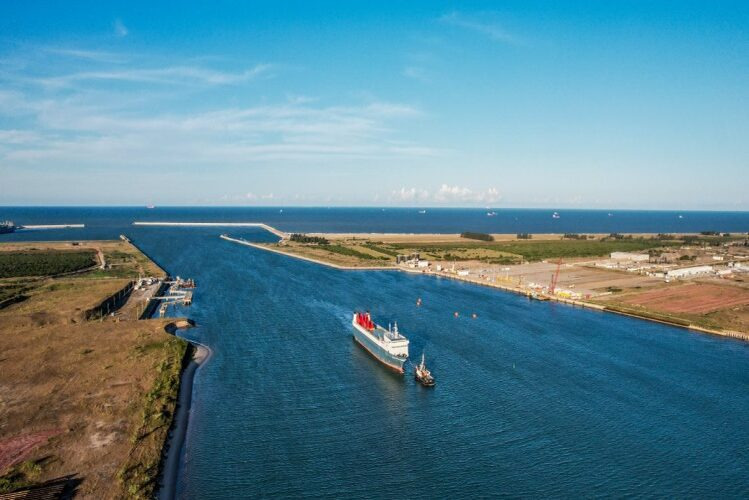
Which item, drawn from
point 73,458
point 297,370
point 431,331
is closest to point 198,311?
point 297,370

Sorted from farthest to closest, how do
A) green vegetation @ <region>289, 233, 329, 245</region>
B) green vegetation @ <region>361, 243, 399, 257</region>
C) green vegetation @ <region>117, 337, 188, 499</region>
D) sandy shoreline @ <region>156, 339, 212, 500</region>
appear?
green vegetation @ <region>289, 233, 329, 245</region>, green vegetation @ <region>361, 243, 399, 257</region>, sandy shoreline @ <region>156, 339, 212, 500</region>, green vegetation @ <region>117, 337, 188, 499</region>

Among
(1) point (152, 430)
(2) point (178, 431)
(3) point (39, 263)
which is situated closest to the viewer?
(1) point (152, 430)

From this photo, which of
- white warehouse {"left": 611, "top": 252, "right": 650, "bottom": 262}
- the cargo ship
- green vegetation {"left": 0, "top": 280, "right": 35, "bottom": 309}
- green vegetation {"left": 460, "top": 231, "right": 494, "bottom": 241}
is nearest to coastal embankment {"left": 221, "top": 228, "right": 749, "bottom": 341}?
the cargo ship

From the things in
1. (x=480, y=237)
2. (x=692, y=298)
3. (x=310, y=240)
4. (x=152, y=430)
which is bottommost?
(x=152, y=430)

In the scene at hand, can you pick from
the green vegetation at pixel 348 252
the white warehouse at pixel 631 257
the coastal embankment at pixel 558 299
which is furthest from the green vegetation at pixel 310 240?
the white warehouse at pixel 631 257

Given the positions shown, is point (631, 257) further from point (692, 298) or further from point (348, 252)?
point (348, 252)

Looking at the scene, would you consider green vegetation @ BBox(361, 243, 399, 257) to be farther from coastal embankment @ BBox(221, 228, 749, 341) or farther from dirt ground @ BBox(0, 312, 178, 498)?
dirt ground @ BBox(0, 312, 178, 498)

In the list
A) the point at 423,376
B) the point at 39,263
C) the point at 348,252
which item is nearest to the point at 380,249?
the point at 348,252
